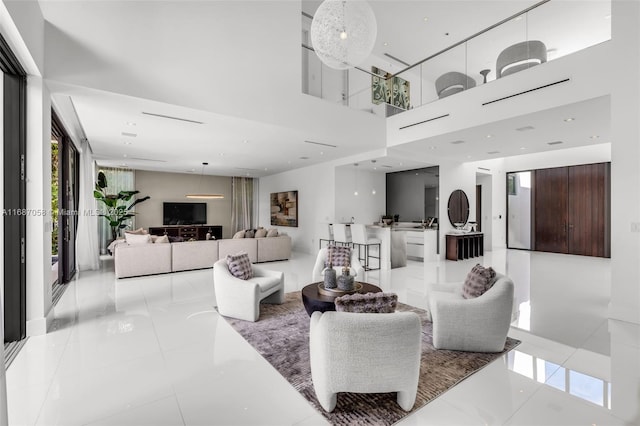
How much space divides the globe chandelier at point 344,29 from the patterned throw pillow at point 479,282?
2531 mm

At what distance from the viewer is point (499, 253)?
9.86 meters

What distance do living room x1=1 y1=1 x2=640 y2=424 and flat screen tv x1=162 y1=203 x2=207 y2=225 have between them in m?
2.42

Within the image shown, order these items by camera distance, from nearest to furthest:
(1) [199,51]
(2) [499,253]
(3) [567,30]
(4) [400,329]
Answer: (4) [400,329] < (1) [199,51] < (3) [567,30] < (2) [499,253]

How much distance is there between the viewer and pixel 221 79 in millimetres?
4656

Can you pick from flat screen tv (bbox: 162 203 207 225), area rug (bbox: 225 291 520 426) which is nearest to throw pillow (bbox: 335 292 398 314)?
area rug (bbox: 225 291 520 426)

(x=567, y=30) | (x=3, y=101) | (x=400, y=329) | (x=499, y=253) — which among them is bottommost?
(x=499, y=253)

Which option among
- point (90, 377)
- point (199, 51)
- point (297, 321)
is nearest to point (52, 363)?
point (90, 377)

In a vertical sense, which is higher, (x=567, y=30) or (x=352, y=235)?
(x=567, y=30)

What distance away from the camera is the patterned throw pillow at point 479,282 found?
310 cm

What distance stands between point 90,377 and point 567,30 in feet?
34.4

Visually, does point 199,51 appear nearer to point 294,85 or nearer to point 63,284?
point 294,85

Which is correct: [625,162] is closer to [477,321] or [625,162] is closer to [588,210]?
[477,321]

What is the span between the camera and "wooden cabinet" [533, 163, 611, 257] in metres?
8.70

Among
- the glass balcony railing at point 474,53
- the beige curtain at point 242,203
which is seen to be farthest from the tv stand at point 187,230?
the glass balcony railing at point 474,53
